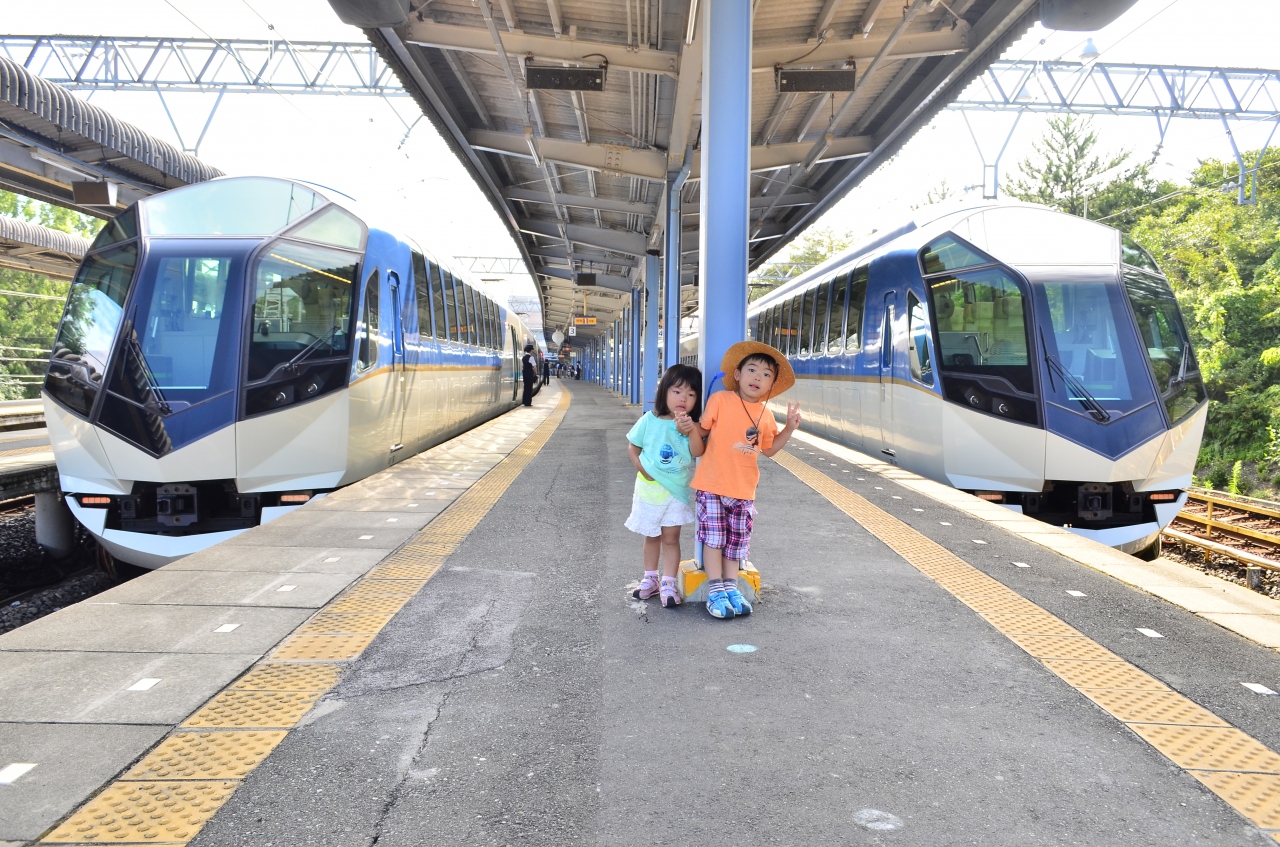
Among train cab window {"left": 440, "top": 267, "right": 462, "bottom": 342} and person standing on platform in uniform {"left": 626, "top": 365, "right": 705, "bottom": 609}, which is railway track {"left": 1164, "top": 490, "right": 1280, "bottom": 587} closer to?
person standing on platform in uniform {"left": 626, "top": 365, "right": 705, "bottom": 609}

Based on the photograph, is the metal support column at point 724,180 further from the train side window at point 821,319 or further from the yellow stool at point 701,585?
the train side window at point 821,319

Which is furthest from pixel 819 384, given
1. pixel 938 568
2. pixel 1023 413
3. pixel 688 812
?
pixel 688 812

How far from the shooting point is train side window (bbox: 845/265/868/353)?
11.5 metres

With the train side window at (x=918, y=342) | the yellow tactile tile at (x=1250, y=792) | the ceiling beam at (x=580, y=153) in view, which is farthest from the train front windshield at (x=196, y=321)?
the yellow tactile tile at (x=1250, y=792)

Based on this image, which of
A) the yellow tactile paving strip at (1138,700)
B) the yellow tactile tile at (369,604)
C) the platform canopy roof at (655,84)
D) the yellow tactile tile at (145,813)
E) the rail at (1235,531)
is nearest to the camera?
the yellow tactile tile at (145,813)

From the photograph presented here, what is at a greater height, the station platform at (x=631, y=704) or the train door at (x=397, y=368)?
the train door at (x=397, y=368)

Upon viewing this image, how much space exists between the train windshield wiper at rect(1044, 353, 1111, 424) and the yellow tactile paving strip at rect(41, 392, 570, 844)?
578cm

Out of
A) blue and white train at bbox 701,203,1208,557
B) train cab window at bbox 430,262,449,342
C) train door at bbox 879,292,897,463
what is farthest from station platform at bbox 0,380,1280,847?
train cab window at bbox 430,262,449,342

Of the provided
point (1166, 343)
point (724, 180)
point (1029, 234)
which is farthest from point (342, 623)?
point (1166, 343)

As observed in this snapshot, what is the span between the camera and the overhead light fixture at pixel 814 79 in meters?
9.79

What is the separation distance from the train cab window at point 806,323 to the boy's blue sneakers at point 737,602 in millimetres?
10544

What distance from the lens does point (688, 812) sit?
2615 mm

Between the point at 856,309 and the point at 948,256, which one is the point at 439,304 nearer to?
the point at 856,309

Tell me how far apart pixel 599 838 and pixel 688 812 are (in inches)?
11.1
